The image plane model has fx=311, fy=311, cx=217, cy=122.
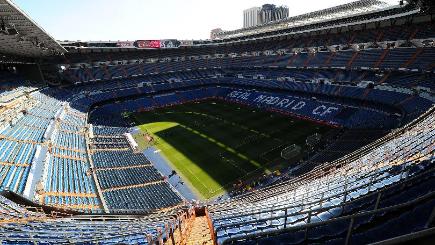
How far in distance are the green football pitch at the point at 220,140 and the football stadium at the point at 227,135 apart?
0.77 feet

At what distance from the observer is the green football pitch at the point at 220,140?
29516mm

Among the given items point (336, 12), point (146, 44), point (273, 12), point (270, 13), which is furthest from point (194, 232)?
point (270, 13)

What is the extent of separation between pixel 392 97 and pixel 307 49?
21908 mm

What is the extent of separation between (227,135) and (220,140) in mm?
1829

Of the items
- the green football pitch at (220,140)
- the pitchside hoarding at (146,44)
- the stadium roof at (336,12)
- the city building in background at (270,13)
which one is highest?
the city building in background at (270,13)

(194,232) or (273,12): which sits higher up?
(273,12)

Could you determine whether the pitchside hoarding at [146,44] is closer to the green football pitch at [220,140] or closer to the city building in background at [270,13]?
the green football pitch at [220,140]

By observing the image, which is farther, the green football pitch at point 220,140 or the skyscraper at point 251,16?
the skyscraper at point 251,16

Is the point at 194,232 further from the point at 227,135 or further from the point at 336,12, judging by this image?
the point at 336,12

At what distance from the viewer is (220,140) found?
37656 millimetres

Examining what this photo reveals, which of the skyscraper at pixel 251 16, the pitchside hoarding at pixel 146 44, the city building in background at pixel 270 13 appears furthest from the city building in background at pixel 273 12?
the pitchside hoarding at pixel 146 44

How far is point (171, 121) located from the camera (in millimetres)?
47688

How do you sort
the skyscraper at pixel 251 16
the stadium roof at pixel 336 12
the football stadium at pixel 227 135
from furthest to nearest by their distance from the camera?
the skyscraper at pixel 251 16 → the stadium roof at pixel 336 12 → the football stadium at pixel 227 135

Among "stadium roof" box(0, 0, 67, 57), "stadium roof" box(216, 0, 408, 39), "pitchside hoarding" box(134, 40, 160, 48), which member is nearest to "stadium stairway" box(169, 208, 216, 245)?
"stadium roof" box(0, 0, 67, 57)
